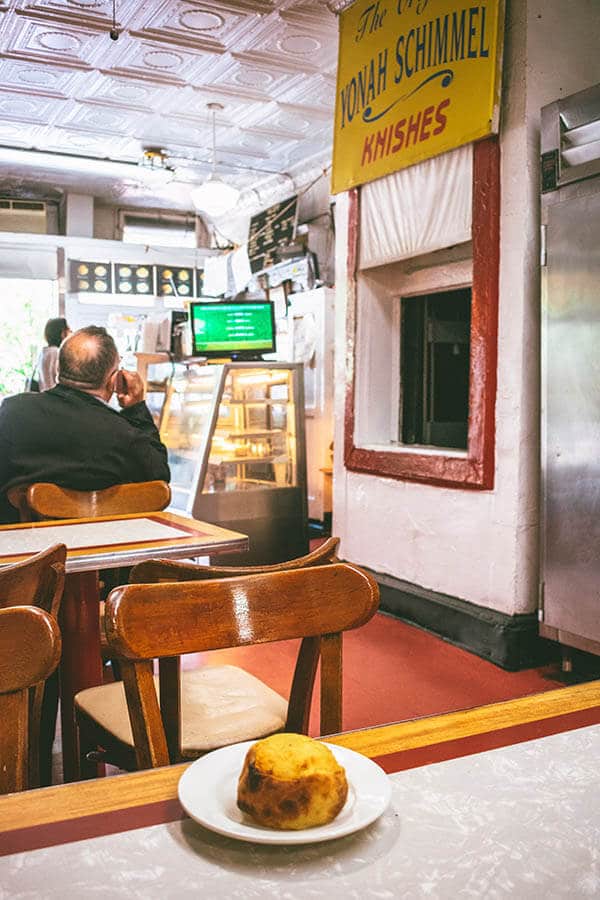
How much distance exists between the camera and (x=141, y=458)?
3133 mm

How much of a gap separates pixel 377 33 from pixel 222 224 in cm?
602

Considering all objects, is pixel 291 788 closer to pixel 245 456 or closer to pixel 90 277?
pixel 245 456

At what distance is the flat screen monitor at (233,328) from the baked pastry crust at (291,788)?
5.69 m

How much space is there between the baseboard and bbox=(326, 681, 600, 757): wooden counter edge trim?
2.60 meters

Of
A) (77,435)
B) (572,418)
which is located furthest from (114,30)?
(572,418)

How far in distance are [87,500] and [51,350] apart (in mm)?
4633

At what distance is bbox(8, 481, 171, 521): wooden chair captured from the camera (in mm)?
2766

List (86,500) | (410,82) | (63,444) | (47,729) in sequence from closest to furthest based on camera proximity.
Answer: (47,729), (86,500), (63,444), (410,82)

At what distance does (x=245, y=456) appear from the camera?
6012mm

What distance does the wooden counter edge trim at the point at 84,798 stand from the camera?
2.70 feet

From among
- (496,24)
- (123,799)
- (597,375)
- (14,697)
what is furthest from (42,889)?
(496,24)

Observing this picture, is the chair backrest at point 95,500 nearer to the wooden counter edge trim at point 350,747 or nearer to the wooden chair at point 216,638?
the wooden chair at point 216,638

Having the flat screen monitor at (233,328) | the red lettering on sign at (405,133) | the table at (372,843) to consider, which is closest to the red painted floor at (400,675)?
the table at (372,843)

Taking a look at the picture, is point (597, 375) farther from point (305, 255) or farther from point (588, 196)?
point (305, 255)
